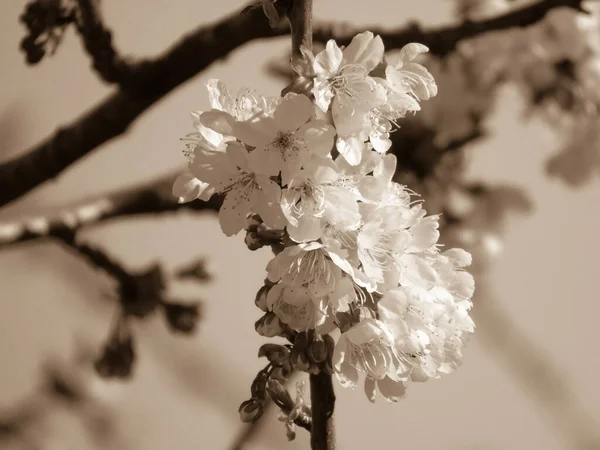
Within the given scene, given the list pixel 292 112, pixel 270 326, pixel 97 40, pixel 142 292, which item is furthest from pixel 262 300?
pixel 142 292

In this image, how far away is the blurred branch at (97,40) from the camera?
0.70 meters

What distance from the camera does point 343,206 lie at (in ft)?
1.24

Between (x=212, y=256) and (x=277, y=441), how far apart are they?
0.28 m

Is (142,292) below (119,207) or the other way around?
below

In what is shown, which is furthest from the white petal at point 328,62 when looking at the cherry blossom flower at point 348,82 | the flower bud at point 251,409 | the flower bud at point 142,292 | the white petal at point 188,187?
the flower bud at point 142,292

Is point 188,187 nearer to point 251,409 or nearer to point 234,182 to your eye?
point 234,182

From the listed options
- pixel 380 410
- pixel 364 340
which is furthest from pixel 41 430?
pixel 364 340

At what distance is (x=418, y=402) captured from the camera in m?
0.91

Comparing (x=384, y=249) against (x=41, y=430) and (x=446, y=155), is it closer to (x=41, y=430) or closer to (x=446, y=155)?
(x=446, y=155)

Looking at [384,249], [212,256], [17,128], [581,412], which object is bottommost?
[581,412]

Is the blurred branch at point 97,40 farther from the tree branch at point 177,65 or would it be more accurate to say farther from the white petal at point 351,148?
the white petal at point 351,148

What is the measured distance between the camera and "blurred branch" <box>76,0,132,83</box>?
0.70 m

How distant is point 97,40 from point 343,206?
1.49 feet

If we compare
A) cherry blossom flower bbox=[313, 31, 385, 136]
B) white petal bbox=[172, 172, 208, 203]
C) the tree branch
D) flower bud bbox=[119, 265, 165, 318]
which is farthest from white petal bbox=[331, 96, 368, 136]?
flower bud bbox=[119, 265, 165, 318]
